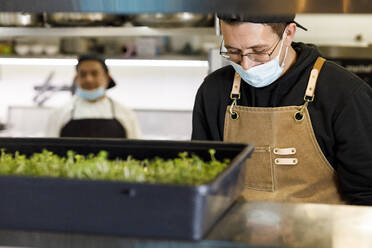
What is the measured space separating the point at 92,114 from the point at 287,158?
10.3 feet

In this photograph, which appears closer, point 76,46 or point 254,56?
point 254,56

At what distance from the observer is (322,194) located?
2186mm

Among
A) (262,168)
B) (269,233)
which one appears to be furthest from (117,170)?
(262,168)

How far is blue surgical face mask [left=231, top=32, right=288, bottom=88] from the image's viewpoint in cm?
204

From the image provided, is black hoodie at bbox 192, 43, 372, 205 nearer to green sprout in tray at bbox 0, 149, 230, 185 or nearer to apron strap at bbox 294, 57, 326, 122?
apron strap at bbox 294, 57, 326, 122

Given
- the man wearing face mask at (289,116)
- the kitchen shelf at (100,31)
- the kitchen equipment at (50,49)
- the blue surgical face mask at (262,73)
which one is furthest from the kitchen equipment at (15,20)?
the kitchen equipment at (50,49)

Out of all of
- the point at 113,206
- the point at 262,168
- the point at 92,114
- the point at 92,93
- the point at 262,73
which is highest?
the point at 262,73

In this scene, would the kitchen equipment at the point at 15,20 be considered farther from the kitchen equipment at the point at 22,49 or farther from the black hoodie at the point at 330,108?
the kitchen equipment at the point at 22,49

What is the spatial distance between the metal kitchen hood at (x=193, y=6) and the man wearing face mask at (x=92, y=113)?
3559 mm

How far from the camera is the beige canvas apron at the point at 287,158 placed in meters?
2.15

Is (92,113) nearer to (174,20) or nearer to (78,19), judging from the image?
(78,19)

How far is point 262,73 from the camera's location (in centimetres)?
206

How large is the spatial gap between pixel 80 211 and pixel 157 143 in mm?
472

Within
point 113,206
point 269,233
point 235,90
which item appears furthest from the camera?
point 235,90
